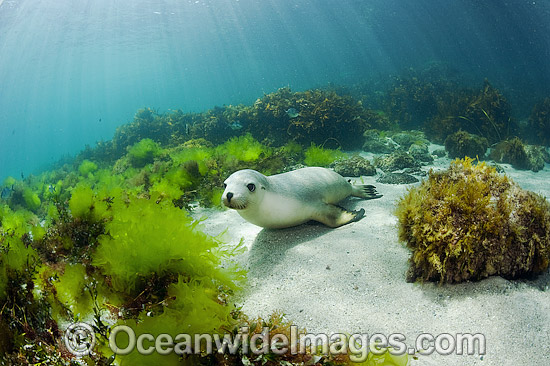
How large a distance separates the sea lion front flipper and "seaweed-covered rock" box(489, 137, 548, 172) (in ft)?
26.5

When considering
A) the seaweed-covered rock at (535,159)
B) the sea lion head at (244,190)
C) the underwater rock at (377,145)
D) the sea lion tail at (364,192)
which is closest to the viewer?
the sea lion head at (244,190)

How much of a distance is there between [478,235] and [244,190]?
98.8 inches

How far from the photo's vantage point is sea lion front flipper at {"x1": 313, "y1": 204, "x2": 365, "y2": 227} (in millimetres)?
4215

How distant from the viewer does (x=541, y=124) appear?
12.7 m

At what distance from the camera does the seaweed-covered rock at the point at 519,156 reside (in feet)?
28.8

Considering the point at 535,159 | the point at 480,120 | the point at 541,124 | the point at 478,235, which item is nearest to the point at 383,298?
the point at 478,235

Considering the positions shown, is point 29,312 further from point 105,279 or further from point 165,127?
point 165,127

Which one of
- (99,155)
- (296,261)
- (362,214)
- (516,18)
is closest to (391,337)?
(296,261)

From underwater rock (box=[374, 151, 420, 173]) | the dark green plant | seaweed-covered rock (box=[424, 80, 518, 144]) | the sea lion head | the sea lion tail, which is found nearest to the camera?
the sea lion head

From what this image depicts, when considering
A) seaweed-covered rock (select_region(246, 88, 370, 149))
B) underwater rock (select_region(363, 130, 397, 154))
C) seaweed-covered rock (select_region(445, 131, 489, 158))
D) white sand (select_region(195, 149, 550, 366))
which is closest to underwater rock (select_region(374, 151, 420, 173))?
underwater rock (select_region(363, 130, 397, 154))

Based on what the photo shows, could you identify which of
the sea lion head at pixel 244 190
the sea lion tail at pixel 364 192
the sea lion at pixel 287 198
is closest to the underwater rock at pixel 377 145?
the sea lion tail at pixel 364 192

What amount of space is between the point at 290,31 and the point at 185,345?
7755cm

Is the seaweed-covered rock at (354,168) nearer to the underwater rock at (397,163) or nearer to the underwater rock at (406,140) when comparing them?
the underwater rock at (397,163)

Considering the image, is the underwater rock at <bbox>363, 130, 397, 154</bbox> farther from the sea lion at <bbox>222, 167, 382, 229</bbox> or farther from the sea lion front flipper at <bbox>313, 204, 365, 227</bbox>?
the sea lion front flipper at <bbox>313, 204, 365, 227</bbox>
